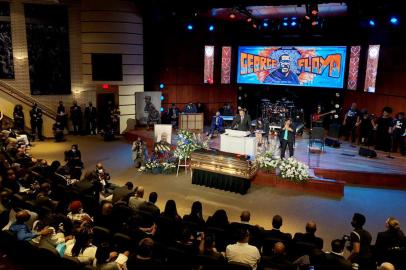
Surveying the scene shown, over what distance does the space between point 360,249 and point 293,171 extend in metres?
4.60

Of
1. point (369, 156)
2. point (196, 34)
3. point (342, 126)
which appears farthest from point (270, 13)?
point (369, 156)

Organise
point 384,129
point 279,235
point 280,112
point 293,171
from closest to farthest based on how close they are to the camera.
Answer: point 279,235 → point 293,171 → point 384,129 → point 280,112

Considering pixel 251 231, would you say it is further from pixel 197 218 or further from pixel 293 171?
pixel 293 171

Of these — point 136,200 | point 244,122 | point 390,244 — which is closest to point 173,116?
point 244,122

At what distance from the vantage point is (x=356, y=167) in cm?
1123

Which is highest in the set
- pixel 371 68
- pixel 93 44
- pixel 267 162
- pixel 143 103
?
pixel 93 44

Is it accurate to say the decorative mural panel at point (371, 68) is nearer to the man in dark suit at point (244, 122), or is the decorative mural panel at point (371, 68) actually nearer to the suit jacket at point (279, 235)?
the man in dark suit at point (244, 122)

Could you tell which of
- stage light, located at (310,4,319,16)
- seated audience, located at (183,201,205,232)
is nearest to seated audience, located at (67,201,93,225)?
seated audience, located at (183,201,205,232)

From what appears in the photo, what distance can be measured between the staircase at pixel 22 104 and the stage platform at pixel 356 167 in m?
7.79

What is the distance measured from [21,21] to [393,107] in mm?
15159

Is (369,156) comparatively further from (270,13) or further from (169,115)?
(169,115)

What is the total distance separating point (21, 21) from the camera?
620 inches

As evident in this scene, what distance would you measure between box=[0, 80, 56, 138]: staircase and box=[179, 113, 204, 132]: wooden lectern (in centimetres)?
574

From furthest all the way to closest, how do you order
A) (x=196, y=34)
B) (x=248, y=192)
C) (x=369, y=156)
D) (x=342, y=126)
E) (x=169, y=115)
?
(x=196, y=34), (x=169, y=115), (x=342, y=126), (x=369, y=156), (x=248, y=192)
